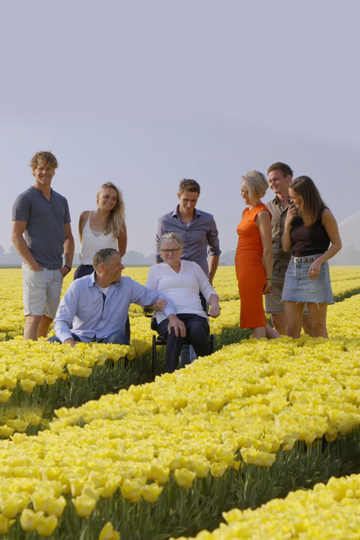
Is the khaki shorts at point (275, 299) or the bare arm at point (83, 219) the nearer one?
the bare arm at point (83, 219)

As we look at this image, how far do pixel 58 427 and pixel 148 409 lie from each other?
63 cm

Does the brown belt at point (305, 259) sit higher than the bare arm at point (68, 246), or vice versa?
the bare arm at point (68, 246)

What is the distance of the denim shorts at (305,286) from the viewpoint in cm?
595

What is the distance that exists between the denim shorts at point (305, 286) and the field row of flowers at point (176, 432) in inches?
41.9

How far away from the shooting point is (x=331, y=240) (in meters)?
6.07

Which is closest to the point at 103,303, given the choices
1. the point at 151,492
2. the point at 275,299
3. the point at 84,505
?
the point at 275,299

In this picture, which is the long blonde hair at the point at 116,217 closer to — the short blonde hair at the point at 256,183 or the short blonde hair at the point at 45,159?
the short blonde hair at the point at 45,159

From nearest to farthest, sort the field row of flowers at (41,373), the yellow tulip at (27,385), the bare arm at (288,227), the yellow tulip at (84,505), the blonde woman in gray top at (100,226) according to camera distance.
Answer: the yellow tulip at (84,505)
the field row of flowers at (41,373)
the yellow tulip at (27,385)
the bare arm at (288,227)
the blonde woman in gray top at (100,226)

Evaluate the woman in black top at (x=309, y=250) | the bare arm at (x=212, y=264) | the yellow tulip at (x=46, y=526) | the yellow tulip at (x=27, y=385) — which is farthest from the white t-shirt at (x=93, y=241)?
the yellow tulip at (x=46, y=526)

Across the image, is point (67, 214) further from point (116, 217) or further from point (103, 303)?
point (103, 303)

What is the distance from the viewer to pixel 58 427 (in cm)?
344

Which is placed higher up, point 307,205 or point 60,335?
point 307,205

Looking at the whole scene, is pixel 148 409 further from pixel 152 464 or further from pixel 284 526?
pixel 284 526

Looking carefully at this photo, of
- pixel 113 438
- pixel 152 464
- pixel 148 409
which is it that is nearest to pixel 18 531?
pixel 152 464
